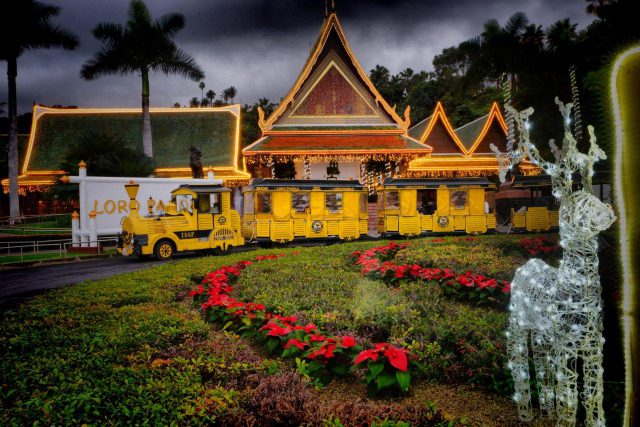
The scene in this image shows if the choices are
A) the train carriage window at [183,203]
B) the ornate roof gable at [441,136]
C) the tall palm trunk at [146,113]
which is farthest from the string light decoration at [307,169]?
the train carriage window at [183,203]

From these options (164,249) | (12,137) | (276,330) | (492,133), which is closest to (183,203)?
(164,249)

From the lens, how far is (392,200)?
639 inches

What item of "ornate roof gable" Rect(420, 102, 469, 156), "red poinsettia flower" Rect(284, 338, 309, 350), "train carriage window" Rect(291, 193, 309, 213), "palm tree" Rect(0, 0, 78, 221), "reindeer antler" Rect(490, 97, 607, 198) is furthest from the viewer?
"ornate roof gable" Rect(420, 102, 469, 156)

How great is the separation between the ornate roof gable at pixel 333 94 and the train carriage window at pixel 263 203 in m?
6.86

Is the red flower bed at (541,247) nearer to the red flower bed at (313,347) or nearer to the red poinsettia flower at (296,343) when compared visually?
the red flower bed at (313,347)

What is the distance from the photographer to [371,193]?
22250mm

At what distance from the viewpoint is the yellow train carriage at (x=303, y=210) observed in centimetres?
1508

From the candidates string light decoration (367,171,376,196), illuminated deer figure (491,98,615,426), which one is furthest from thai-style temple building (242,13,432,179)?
illuminated deer figure (491,98,615,426)

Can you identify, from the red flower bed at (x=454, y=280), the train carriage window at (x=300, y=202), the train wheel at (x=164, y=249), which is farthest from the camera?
the train carriage window at (x=300, y=202)

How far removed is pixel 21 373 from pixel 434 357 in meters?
3.61

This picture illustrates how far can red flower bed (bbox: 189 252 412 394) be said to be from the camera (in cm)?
347

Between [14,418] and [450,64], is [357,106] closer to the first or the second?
[14,418]

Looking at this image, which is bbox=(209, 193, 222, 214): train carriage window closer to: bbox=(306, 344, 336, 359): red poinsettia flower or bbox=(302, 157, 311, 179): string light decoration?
bbox=(302, 157, 311, 179): string light decoration

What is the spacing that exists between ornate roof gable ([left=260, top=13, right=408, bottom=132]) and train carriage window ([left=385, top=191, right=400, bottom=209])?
610 cm
